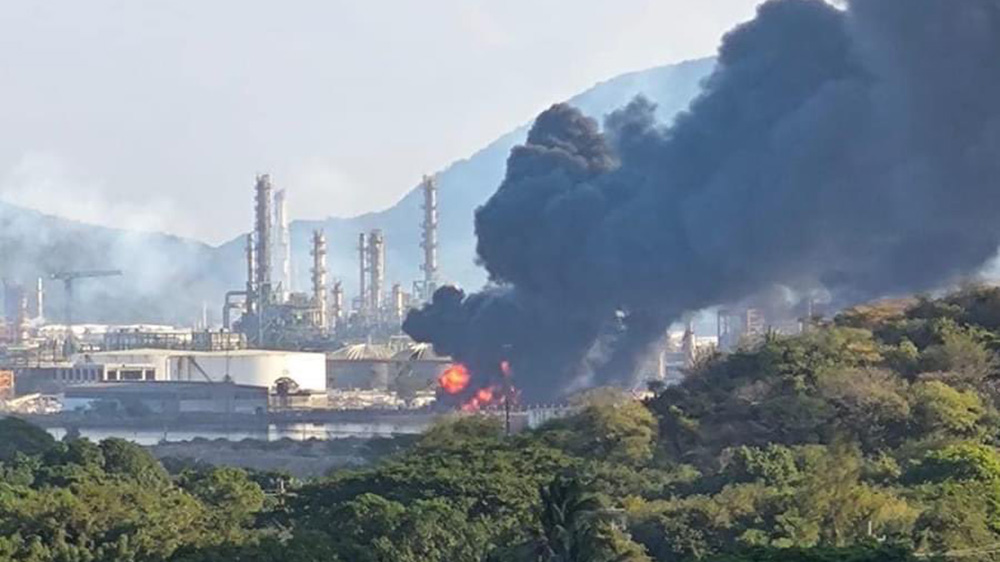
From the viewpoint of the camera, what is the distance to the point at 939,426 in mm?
57562

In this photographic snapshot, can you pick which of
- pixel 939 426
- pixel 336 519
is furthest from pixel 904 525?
pixel 939 426

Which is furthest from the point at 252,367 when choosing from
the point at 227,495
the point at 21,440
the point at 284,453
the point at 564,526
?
the point at 564,526

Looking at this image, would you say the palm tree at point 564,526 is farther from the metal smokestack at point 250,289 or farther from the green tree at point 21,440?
the metal smokestack at point 250,289

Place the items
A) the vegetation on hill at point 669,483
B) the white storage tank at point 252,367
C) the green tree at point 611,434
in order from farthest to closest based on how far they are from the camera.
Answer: the white storage tank at point 252,367 → the green tree at point 611,434 → the vegetation on hill at point 669,483

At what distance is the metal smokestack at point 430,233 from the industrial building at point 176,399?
3185 cm

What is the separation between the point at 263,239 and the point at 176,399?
1231 inches

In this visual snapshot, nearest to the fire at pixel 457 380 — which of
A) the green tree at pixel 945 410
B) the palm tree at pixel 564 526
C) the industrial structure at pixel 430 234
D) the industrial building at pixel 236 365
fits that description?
the industrial building at pixel 236 365

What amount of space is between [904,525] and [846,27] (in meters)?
53.4

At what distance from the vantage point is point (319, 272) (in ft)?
597

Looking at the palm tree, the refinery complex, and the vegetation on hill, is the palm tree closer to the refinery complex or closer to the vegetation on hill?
the vegetation on hill

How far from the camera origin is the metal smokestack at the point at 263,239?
17038cm

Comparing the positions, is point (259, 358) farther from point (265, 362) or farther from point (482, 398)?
point (482, 398)

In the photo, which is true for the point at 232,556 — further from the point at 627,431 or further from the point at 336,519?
the point at 627,431

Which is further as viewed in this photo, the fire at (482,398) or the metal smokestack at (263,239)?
the metal smokestack at (263,239)
